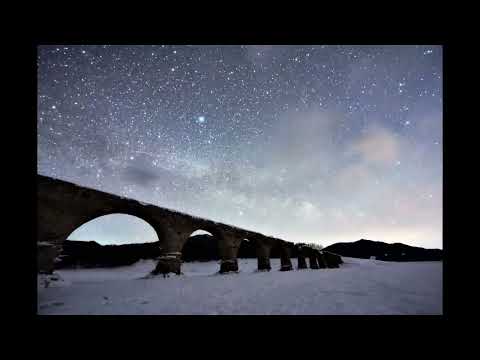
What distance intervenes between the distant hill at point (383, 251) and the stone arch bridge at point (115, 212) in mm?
35877

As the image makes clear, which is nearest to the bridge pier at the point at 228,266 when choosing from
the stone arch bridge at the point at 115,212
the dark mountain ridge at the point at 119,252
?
the stone arch bridge at the point at 115,212

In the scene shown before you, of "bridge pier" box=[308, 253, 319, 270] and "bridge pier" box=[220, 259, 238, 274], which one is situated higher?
"bridge pier" box=[220, 259, 238, 274]

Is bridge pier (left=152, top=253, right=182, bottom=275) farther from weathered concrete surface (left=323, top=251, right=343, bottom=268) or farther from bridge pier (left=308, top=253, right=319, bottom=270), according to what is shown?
weathered concrete surface (left=323, top=251, right=343, bottom=268)

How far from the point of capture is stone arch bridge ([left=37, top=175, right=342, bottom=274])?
725 centimetres

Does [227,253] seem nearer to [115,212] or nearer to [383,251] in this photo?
[115,212]

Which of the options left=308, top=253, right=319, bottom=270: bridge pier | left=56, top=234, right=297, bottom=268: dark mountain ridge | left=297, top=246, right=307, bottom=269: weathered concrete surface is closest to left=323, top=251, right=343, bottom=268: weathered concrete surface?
left=308, top=253, right=319, bottom=270: bridge pier

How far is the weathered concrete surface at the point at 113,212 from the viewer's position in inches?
288

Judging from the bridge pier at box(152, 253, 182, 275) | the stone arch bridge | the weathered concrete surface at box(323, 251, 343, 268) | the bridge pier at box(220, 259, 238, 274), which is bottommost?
the weathered concrete surface at box(323, 251, 343, 268)

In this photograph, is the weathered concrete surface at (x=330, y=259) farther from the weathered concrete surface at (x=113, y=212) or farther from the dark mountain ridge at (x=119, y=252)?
the weathered concrete surface at (x=113, y=212)
